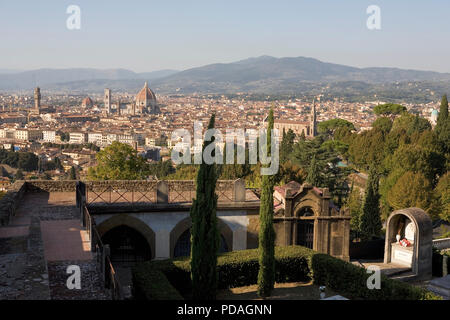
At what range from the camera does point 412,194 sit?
82.3 ft

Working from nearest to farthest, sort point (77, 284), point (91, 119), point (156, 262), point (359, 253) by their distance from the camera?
point (77, 284) → point (156, 262) → point (359, 253) → point (91, 119)

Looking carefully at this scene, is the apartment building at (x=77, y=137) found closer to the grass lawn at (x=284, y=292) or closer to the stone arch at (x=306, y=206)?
the stone arch at (x=306, y=206)

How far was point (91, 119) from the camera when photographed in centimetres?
18712

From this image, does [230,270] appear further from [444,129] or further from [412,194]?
[444,129]

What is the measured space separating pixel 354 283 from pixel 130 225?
233 inches

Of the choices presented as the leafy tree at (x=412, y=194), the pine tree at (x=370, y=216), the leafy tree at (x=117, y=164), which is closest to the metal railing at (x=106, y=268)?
the leafy tree at (x=117, y=164)

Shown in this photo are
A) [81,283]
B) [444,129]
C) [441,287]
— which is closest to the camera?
[81,283]

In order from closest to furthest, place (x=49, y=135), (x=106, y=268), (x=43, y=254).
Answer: (x=106, y=268) < (x=43, y=254) < (x=49, y=135)

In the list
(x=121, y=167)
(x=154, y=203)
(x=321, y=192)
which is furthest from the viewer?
(x=121, y=167)

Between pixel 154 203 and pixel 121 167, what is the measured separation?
7.86 meters

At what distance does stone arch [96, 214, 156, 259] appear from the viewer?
13.3m

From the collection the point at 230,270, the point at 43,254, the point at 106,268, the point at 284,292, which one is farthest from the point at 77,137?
the point at 106,268
